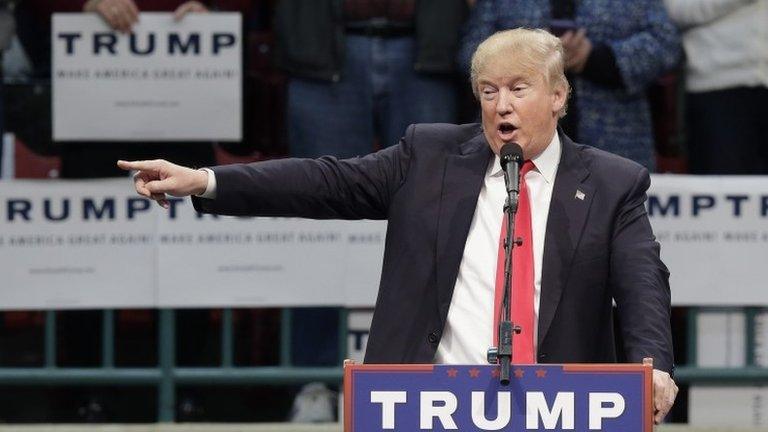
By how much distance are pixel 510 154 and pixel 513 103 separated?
0.89ft

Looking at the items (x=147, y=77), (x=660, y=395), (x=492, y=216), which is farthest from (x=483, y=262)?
(x=147, y=77)

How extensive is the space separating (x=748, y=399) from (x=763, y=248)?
70cm

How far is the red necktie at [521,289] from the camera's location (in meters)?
5.01

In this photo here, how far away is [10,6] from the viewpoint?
8.41 meters

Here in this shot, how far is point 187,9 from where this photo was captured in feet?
27.1

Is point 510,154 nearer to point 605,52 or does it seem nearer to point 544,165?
point 544,165

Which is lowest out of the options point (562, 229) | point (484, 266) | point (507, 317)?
point (507, 317)

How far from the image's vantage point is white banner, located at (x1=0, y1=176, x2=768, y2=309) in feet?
27.1

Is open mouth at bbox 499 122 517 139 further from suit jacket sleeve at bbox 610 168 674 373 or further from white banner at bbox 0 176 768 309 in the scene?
white banner at bbox 0 176 768 309

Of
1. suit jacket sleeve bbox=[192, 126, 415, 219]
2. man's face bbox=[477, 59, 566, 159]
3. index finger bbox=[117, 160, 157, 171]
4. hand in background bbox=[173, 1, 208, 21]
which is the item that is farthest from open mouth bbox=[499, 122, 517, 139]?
hand in background bbox=[173, 1, 208, 21]

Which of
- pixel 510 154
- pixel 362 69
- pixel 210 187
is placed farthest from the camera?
pixel 362 69

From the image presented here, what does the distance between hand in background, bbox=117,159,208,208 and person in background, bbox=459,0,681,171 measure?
3.36 m

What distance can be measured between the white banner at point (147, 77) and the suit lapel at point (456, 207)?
3150 millimetres

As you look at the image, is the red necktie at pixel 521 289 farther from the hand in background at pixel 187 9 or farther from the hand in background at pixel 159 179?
the hand in background at pixel 187 9
